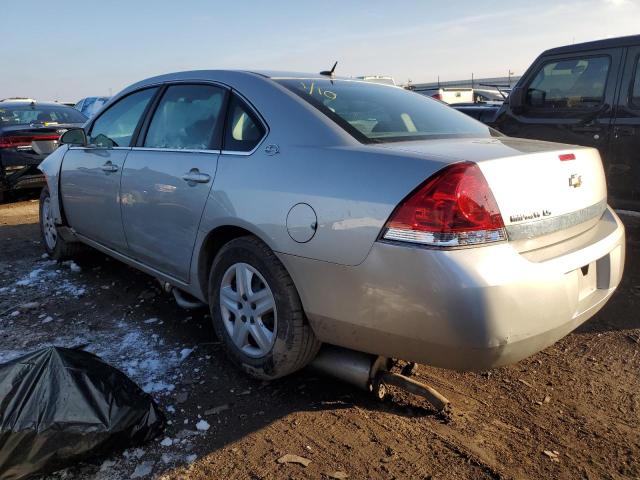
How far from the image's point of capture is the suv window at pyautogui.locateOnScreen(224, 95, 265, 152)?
2.79 m

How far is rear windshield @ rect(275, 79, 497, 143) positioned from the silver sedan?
15 mm

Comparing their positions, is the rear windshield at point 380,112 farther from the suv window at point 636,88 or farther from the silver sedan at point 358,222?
the suv window at point 636,88

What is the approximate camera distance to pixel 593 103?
5145mm

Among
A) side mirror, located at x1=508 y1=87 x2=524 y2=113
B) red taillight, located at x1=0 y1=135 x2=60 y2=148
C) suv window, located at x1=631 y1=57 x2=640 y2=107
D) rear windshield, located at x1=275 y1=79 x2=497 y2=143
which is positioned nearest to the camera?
rear windshield, located at x1=275 y1=79 x2=497 y2=143

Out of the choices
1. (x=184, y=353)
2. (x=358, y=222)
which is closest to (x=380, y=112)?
(x=358, y=222)

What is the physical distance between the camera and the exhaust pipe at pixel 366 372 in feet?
8.29

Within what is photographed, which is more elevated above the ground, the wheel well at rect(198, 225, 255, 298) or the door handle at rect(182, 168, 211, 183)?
the door handle at rect(182, 168, 211, 183)

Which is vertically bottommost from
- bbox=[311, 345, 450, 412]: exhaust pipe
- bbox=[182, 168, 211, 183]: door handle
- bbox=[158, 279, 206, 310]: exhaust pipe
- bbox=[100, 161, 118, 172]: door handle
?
bbox=[311, 345, 450, 412]: exhaust pipe

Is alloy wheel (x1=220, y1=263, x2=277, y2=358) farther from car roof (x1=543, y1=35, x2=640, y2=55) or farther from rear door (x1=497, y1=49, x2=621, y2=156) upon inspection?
car roof (x1=543, y1=35, x2=640, y2=55)

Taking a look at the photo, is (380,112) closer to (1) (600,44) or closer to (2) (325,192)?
(2) (325,192)

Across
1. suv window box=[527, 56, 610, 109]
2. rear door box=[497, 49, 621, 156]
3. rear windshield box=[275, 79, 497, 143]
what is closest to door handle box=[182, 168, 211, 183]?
rear windshield box=[275, 79, 497, 143]

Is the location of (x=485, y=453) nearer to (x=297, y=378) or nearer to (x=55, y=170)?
(x=297, y=378)

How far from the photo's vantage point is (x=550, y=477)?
2.16 metres

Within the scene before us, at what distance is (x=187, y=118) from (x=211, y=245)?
0.88 meters
